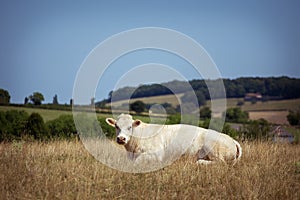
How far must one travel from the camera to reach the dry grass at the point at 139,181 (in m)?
6.14

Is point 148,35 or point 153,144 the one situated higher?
point 148,35

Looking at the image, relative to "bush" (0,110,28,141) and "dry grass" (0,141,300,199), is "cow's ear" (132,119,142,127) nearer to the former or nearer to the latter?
"dry grass" (0,141,300,199)

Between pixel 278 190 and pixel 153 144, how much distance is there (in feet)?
11.7

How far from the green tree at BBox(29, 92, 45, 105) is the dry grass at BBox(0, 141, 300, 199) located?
4855cm

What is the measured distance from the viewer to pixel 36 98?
5706cm

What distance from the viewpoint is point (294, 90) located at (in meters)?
91.4

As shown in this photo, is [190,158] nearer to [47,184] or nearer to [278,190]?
[278,190]

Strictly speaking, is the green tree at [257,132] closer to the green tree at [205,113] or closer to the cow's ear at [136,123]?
the cow's ear at [136,123]

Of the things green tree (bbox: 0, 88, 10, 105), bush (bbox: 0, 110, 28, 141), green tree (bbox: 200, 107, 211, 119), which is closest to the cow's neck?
bush (bbox: 0, 110, 28, 141)

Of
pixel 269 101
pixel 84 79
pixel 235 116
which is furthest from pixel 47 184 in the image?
pixel 269 101

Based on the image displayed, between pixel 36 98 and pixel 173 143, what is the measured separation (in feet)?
166

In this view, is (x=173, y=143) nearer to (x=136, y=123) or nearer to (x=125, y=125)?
(x=136, y=123)

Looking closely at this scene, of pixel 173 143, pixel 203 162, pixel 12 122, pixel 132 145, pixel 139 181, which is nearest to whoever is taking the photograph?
pixel 139 181

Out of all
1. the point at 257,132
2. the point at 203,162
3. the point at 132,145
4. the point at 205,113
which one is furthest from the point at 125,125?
the point at 205,113
